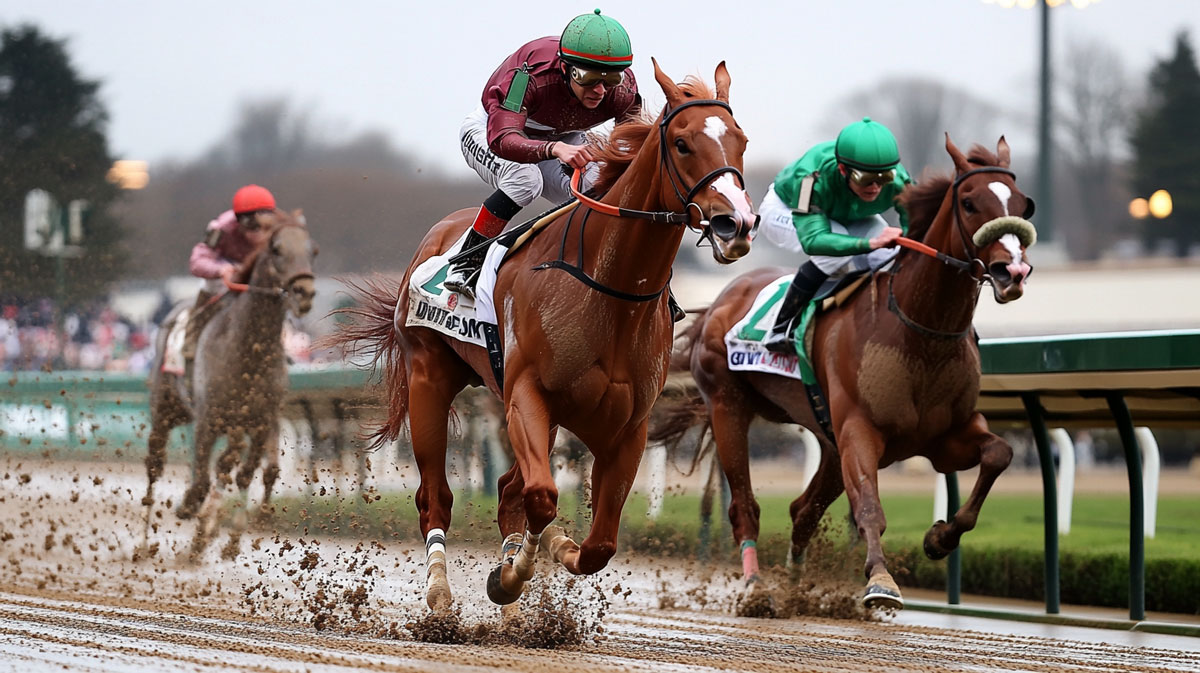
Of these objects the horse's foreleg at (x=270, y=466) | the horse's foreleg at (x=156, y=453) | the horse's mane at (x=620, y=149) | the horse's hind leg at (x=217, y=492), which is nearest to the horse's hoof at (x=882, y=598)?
the horse's mane at (x=620, y=149)

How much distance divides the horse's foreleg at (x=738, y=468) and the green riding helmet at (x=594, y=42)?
2.97 m

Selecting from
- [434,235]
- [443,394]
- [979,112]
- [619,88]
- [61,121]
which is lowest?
[443,394]

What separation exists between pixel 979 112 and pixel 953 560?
2294cm

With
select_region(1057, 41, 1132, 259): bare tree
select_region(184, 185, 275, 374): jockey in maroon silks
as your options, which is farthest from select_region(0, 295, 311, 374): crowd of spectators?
select_region(1057, 41, 1132, 259): bare tree

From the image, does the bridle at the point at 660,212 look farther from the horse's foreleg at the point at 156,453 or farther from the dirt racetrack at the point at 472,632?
the horse's foreleg at the point at 156,453

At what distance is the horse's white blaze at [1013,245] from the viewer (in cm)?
515

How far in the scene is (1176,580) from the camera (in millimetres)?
6875

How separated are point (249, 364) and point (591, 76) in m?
4.33

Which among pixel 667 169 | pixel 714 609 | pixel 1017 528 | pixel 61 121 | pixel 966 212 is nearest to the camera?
pixel 667 169

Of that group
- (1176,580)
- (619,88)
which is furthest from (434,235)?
(1176,580)

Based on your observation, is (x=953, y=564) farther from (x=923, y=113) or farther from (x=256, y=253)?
(x=923, y=113)

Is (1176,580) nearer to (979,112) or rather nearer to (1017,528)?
(1017,528)

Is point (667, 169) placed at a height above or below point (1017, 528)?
above

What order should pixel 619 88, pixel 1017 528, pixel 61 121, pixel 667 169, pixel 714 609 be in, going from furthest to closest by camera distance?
pixel 61 121 → pixel 1017 528 → pixel 714 609 → pixel 619 88 → pixel 667 169
